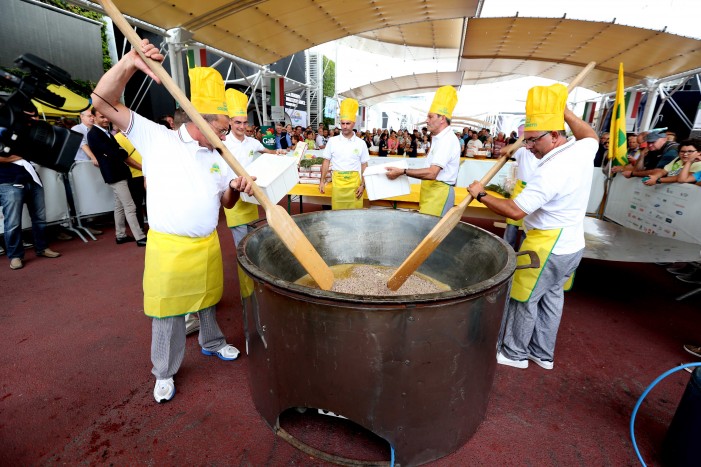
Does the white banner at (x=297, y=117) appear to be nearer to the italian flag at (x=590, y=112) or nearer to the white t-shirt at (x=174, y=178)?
the italian flag at (x=590, y=112)

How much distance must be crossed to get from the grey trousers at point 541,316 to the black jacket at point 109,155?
4.38 m

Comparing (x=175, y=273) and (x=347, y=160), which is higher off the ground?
(x=347, y=160)

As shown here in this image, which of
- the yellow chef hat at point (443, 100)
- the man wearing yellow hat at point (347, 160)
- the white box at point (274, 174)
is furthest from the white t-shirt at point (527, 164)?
the white box at point (274, 174)

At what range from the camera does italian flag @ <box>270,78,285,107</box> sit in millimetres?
Answer: 10055

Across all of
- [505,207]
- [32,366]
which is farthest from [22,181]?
[505,207]

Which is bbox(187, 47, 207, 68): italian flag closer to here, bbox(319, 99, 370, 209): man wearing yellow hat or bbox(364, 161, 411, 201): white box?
bbox(319, 99, 370, 209): man wearing yellow hat

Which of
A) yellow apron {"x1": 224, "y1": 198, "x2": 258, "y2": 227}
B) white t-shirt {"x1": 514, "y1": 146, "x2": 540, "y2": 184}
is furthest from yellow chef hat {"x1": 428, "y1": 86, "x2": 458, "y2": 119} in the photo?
yellow apron {"x1": 224, "y1": 198, "x2": 258, "y2": 227}

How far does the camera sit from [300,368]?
1.50 m

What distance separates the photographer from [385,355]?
1.36 meters

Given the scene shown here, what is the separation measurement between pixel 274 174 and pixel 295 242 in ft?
2.23

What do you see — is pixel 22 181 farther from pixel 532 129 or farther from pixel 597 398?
pixel 597 398

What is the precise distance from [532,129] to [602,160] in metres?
5.79

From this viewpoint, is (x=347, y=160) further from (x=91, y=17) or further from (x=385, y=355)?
(x=91, y=17)

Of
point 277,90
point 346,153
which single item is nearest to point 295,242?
point 346,153
